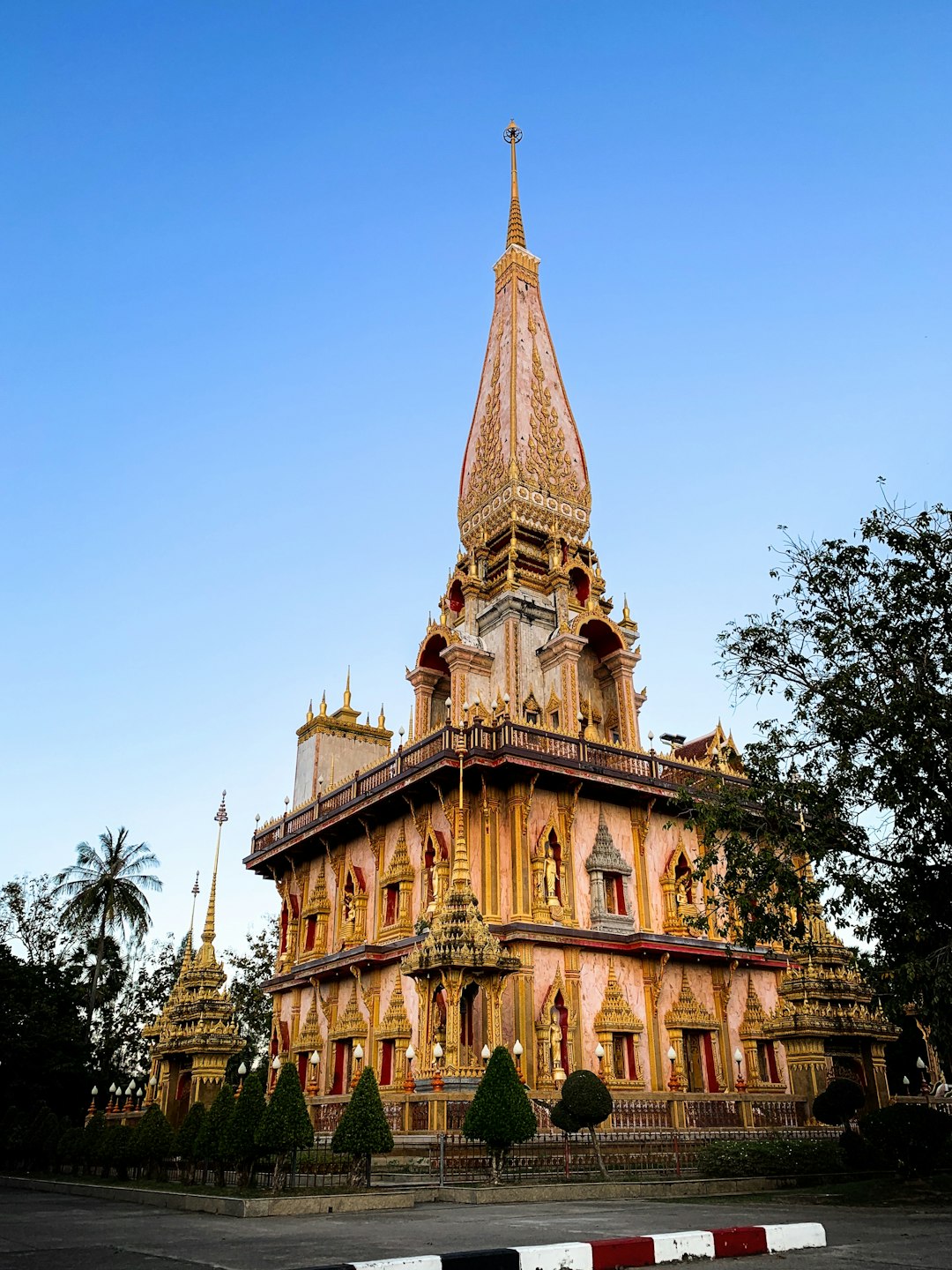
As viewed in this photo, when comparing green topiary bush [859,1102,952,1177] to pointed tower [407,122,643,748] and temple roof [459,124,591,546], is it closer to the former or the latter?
pointed tower [407,122,643,748]

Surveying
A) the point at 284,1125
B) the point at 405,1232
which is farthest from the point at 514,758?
the point at 405,1232

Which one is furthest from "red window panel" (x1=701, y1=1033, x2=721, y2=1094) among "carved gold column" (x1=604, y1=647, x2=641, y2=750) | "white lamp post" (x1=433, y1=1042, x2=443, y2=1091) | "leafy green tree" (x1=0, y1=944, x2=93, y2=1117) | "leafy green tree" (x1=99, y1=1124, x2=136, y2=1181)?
"leafy green tree" (x1=0, y1=944, x2=93, y2=1117)

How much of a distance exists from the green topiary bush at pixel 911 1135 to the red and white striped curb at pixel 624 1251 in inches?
276

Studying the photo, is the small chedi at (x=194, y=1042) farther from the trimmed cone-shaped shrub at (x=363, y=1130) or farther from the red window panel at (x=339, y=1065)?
the trimmed cone-shaped shrub at (x=363, y=1130)

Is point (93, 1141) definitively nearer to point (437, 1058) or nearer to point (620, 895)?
point (437, 1058)

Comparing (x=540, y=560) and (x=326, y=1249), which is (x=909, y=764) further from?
(x=540, y=560)

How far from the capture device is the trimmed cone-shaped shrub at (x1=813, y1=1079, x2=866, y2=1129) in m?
18.1

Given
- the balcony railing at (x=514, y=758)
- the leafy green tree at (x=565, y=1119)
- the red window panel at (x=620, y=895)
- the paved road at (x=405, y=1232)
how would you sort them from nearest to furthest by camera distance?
the paved road at (x=405, y=1232), the leafy green tree at (x=565, y=1119), the balcony railing at (x=514, y=758), the red window panel at (x=620, y=895)

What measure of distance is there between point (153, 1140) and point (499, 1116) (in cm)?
684

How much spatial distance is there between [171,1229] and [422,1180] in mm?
6133

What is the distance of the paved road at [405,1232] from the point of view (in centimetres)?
804

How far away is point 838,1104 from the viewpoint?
18.1 meters

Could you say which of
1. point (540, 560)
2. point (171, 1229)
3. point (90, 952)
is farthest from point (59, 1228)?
point (90, 952)

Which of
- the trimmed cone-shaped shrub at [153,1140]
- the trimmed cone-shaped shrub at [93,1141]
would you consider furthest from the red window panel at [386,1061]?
the trimmed cone-shaped shrub at [153,1140]
